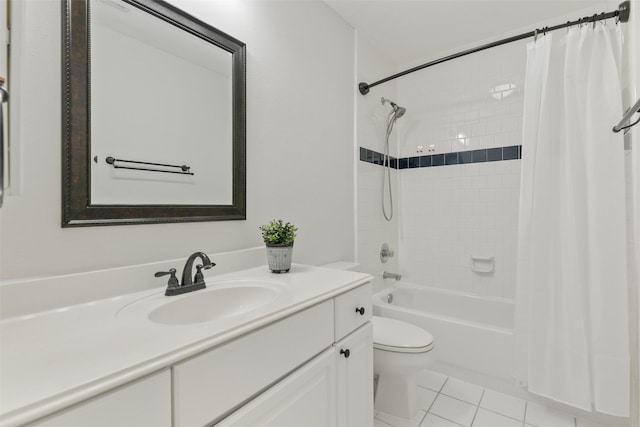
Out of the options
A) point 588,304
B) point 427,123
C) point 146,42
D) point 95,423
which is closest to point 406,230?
point 427,123

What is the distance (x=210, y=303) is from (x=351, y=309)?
532mm

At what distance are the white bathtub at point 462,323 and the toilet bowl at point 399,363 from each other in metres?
0.39

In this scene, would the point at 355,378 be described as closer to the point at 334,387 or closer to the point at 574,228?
the point at 334,387

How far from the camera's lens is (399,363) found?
1.50 m

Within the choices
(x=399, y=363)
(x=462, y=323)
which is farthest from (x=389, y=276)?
(x=399, y=363)

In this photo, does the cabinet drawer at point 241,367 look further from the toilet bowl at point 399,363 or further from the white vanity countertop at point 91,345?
the toilet bowl at point 399,363

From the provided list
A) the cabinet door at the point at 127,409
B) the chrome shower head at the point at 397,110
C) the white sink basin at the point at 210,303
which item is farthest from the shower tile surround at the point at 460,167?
the cabinet door at the point at 127,409

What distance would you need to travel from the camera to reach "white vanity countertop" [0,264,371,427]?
0.45m

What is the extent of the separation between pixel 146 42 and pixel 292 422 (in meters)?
1.39

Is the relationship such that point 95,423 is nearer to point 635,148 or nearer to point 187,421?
point 187,421

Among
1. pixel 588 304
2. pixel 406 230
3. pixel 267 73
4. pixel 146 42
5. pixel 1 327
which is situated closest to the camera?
pixel 1 327

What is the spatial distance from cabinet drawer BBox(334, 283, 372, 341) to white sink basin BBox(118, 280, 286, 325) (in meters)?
0.23

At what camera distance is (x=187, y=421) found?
2.03ft

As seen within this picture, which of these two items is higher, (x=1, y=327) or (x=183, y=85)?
(x=183, y=85)
